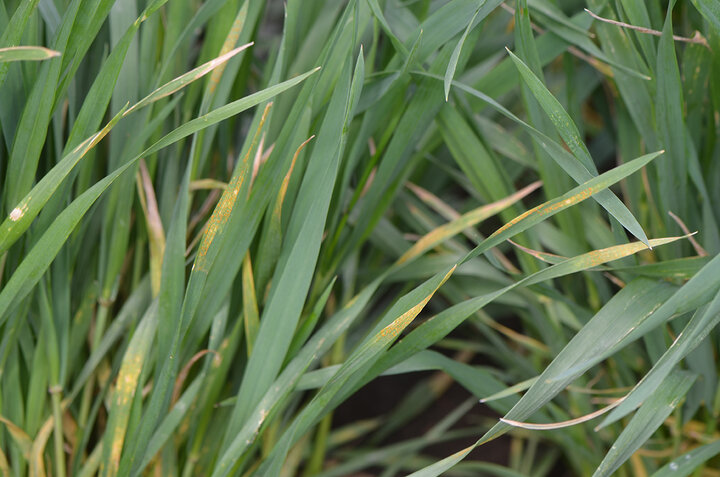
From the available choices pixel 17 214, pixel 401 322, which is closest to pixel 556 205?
pixel 401 322

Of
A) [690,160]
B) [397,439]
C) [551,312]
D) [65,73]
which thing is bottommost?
[397,439]

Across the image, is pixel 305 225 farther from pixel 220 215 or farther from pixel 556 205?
pixel 556 205

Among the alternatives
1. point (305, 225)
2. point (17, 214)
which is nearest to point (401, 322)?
point (305, 225)

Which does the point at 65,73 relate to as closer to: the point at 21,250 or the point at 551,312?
the point at 21,250

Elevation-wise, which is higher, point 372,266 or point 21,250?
point 21,250

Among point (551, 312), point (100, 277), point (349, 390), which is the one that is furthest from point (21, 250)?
point (551, 312)

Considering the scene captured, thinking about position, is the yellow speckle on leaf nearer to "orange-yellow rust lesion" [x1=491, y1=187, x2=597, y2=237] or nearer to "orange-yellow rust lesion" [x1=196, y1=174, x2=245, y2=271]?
"orange-yellow rust lesion" [x1=196, y1=174, x2=245, y2=271]

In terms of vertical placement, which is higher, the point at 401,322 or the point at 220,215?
the point at 220,215

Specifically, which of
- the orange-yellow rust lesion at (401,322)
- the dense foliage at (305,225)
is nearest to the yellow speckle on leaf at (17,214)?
the dense foliage at (305,225)

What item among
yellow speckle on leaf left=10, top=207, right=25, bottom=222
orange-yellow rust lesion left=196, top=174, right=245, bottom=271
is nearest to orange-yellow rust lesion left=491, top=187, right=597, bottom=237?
orange-yellow rust lesion left=196, top=174, right=245, bottom=271
